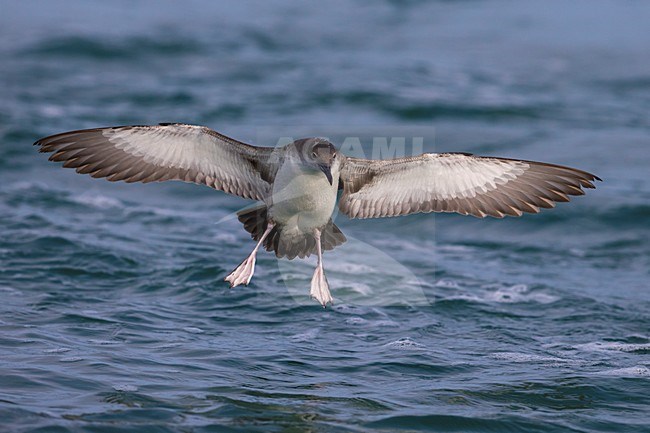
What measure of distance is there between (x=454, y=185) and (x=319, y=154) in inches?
49.5

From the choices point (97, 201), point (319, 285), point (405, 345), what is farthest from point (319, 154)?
point (97, 201)

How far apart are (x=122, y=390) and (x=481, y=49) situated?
13.1m

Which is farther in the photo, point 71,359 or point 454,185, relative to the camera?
point 454,185

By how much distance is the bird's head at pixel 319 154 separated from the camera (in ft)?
23.3

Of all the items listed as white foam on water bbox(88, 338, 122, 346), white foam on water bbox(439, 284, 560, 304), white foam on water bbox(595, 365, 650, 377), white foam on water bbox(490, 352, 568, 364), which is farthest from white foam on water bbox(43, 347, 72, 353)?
white foam on water bbox(595, 365, 650, 377)

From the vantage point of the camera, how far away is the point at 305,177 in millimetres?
7363

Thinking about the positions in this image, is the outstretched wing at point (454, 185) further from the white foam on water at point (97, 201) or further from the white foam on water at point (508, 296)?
the white foam on water at point (97, 201)

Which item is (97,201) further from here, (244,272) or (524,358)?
(524,358)

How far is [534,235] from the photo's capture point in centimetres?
1154

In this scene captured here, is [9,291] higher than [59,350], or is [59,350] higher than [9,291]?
[9,291]

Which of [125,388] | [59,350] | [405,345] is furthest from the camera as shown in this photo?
[405,345]

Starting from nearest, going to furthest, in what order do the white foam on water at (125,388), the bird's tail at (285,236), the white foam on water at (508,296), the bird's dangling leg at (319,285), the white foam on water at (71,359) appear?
the white foam on water at (125,388)
the white foam on water at (71,359)
the bird's dangling leg at (319,285)
the bird's tail at (285,236)
the white foam on water at (508,296)

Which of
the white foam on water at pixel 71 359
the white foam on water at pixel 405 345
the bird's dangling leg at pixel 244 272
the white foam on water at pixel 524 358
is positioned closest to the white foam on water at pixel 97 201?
the bird's dangling leg at pixel 244 272

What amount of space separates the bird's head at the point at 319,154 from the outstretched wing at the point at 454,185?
20.4 inches
